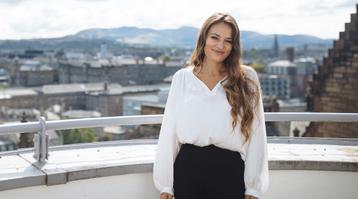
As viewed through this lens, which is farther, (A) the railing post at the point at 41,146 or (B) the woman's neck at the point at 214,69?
(A) the railing post at the point at 41,146

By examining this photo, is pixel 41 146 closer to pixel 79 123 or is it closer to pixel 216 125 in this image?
pixel 79 123

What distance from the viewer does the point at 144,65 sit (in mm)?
123938

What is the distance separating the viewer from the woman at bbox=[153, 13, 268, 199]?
2.71m

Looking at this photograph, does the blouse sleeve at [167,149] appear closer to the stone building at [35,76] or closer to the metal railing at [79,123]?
the metal railing at [79,123]

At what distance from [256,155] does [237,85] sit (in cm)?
40

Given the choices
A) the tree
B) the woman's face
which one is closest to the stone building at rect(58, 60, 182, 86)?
the tree

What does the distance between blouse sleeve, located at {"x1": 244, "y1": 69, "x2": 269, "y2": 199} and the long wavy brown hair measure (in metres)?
0.05

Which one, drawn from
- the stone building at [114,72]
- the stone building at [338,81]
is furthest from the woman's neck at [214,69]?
the stone building at [114,72]

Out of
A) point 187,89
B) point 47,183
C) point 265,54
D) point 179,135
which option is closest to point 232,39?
point 187,89

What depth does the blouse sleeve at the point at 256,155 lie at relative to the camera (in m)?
2.77

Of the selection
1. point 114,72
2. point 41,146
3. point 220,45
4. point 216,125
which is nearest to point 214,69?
point 220,45

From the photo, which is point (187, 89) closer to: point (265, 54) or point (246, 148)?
point (246, 148)

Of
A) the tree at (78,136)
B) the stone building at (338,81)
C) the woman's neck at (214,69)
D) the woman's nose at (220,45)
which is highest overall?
the woman's nose at (220,45)

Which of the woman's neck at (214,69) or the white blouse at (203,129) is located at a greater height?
the woman's neck at (214,69)
